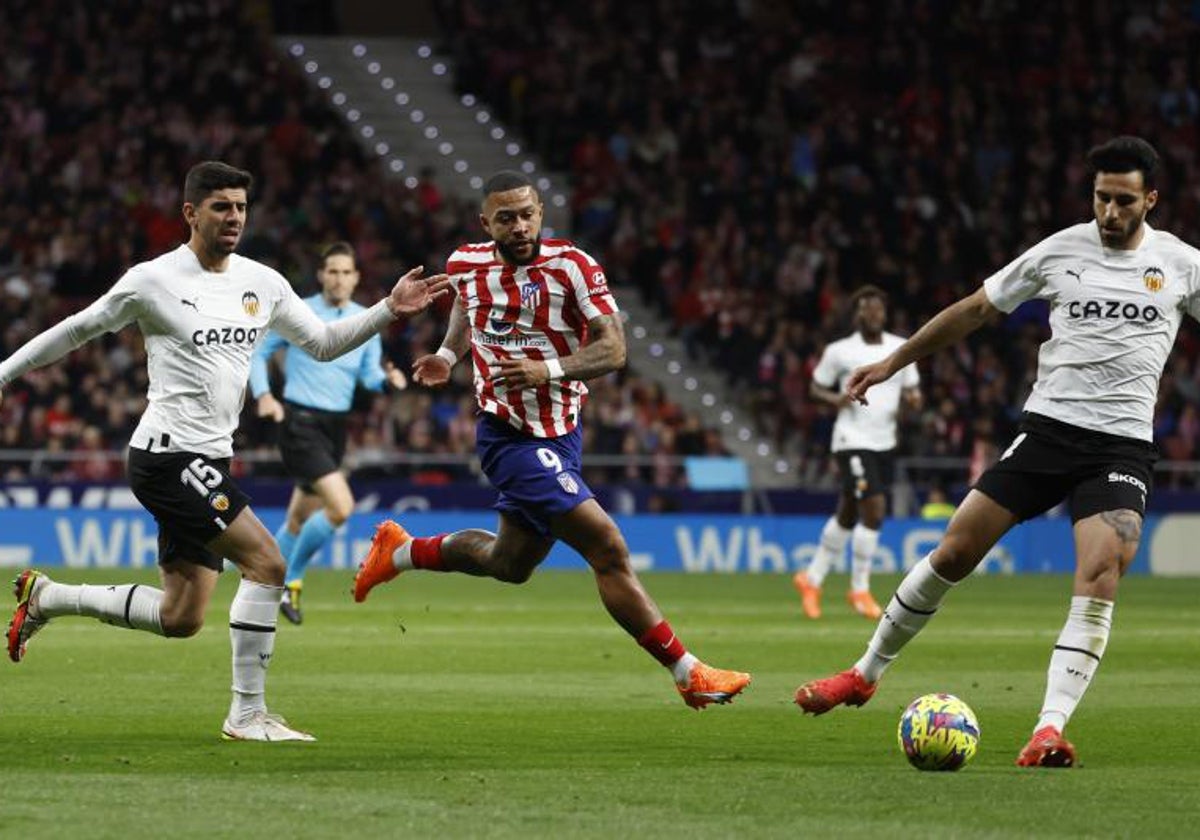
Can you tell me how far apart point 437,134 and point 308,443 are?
66.6 feet

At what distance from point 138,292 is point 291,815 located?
3033 mm

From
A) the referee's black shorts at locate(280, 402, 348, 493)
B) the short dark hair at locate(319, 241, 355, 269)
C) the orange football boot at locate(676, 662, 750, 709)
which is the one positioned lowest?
the orange football boot at locate(676, 662, 750, 709)

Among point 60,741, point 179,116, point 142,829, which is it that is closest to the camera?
point 142,829

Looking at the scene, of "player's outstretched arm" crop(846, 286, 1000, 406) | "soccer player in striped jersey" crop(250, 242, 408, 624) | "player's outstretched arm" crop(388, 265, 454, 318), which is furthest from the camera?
"soccer player in striped jersey" crop(250, 242, 408, 624)

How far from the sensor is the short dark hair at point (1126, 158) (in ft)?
29.6

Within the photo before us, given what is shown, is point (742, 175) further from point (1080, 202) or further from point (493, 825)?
point (493, 825)

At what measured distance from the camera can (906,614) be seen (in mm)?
9664

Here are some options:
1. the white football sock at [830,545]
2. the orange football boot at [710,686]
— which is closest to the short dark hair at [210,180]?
the orange football boot at [710,686]

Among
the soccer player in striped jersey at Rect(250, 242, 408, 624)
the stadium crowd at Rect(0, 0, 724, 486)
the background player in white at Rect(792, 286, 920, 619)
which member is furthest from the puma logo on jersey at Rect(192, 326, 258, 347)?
the stadium crowd at Rect(0, 0, 724, 486)

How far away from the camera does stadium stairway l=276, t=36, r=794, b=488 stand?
104ft

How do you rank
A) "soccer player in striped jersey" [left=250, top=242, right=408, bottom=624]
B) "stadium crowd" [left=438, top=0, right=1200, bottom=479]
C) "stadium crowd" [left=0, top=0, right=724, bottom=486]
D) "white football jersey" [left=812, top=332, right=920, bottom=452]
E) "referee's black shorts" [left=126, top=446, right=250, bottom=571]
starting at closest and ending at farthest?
"referee's black shorts" [left=126, top=446, right=250, bottom=571] < "soccer player in striped jersey" [left=250, top=242, right=408, bottom=624] < "white football jersey" [left=812, top=332, right=920, bottom=452] < "stadium crowd" [left=0, top=0, right=724, bottom=486] < "stadium crowd" [left=438, top=0, right=1200, bottom=479]

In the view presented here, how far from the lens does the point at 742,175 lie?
3394 cm

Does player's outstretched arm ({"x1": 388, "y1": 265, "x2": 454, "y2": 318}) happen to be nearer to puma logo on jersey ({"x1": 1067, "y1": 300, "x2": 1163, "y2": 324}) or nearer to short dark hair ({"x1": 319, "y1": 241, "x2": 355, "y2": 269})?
puma logo on jersey ({"x1": 1067, "y1": 300, "x2": 1163, "y2": 324})

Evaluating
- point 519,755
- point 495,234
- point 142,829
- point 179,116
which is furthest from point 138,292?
point 179,116
